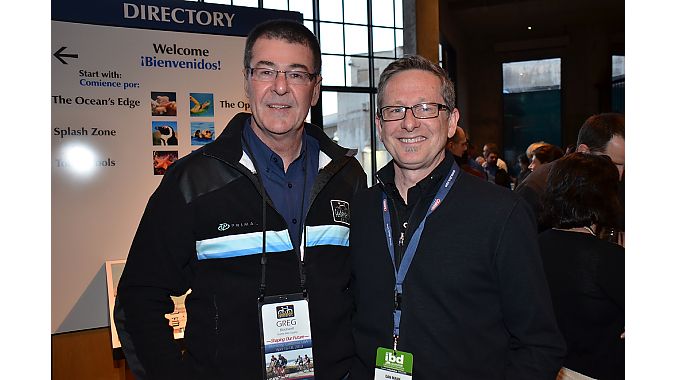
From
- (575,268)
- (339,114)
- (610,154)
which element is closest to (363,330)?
(575,268)

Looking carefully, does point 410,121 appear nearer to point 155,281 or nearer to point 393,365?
point 393,365

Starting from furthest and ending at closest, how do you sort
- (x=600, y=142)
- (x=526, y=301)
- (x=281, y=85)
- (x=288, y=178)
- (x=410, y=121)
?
(x=600, y=142), (x=288, y=178), (x=281, y=85), (x=410, y=121), (x=526, y=301)

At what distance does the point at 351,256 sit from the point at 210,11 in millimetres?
2698

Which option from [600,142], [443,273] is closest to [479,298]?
[443,273]

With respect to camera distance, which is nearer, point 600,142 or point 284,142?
point 284,142

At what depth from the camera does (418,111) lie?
1680 millimetres

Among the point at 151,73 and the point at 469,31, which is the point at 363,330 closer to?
the point at 151,73

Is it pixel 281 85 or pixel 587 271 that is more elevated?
pixel 281 85

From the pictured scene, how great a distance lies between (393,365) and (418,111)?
2.41 ft

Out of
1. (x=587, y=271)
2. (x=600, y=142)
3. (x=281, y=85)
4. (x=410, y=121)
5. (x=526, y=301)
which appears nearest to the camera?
(x=526, y=301)

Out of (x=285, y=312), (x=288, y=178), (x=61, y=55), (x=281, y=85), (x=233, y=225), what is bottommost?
(x=285, y=312)

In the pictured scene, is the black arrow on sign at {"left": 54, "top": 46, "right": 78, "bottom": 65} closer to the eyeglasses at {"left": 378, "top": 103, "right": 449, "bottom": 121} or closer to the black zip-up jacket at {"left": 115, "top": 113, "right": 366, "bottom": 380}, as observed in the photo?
the black zip-up jacket at {"left": 115, "top": 113, "right": 366, "bottom": 380}

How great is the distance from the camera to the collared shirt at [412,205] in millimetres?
1637

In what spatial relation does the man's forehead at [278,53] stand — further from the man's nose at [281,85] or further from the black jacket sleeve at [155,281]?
the black jacket sleeve at [155,281]
